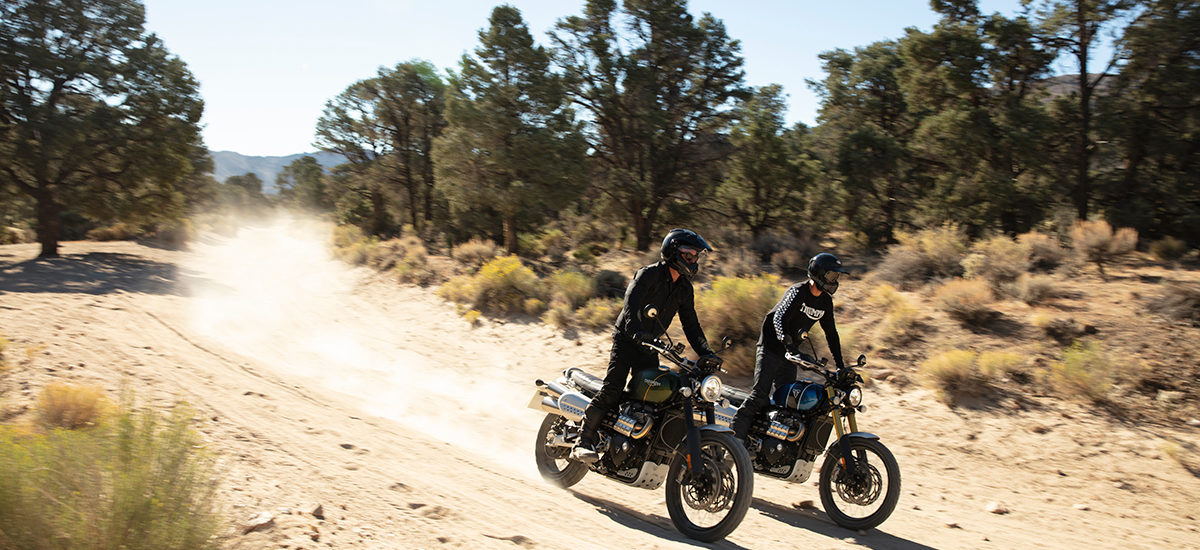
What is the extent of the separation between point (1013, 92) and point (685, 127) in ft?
35.0

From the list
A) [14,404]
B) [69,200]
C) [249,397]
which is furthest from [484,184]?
[14,404]

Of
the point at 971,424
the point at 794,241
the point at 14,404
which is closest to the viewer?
the point at 14,404

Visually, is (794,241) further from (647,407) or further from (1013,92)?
(647,407)

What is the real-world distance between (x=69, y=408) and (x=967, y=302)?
12740 millimetres

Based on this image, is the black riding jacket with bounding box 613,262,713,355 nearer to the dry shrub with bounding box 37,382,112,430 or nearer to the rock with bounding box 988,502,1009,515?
the rock with bounding box 988,502,1009,515

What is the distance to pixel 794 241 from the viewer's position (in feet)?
71.6

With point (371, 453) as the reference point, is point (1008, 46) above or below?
above

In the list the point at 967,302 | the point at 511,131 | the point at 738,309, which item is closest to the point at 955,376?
the point at 967,302

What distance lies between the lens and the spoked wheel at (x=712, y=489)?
4.75 meters

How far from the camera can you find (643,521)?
553cm

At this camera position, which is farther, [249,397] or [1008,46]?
[1008,46]

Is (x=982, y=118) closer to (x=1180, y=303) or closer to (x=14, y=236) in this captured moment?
(x=1180, y=303)

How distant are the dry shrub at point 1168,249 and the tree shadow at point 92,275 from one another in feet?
80.0

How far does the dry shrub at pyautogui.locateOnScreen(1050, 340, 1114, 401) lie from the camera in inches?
338
